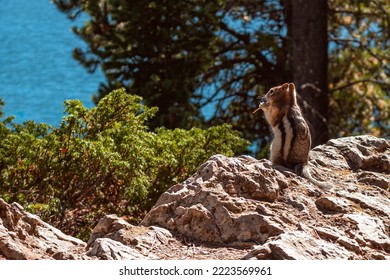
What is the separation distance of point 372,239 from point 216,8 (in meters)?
9.47

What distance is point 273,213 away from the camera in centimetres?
602

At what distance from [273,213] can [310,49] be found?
992 centimetres

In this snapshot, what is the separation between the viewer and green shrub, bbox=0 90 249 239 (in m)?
8.91

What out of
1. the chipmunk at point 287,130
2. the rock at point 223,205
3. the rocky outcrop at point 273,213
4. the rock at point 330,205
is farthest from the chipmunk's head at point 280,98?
the rock at point 330,205

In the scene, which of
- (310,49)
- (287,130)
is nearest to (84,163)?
(287,130)

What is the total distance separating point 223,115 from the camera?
16.9 m

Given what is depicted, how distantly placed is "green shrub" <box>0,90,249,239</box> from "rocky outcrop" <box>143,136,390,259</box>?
239 centimetres

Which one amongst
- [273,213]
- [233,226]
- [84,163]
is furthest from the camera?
[84,163]

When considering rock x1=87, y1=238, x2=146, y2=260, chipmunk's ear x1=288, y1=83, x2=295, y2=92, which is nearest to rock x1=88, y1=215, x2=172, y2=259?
rock x1=87, y1=238, x2=146, y2=260

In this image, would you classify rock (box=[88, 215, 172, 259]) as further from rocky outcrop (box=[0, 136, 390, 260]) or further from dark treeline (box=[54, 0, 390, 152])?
dark treeline (box=[54, 0, 390, 152])

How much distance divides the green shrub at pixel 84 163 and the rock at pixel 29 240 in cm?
258

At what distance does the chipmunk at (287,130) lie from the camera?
7391 mm

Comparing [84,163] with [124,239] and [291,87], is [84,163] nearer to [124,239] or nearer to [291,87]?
[291,87]

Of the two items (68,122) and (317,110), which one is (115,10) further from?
(68,122)
